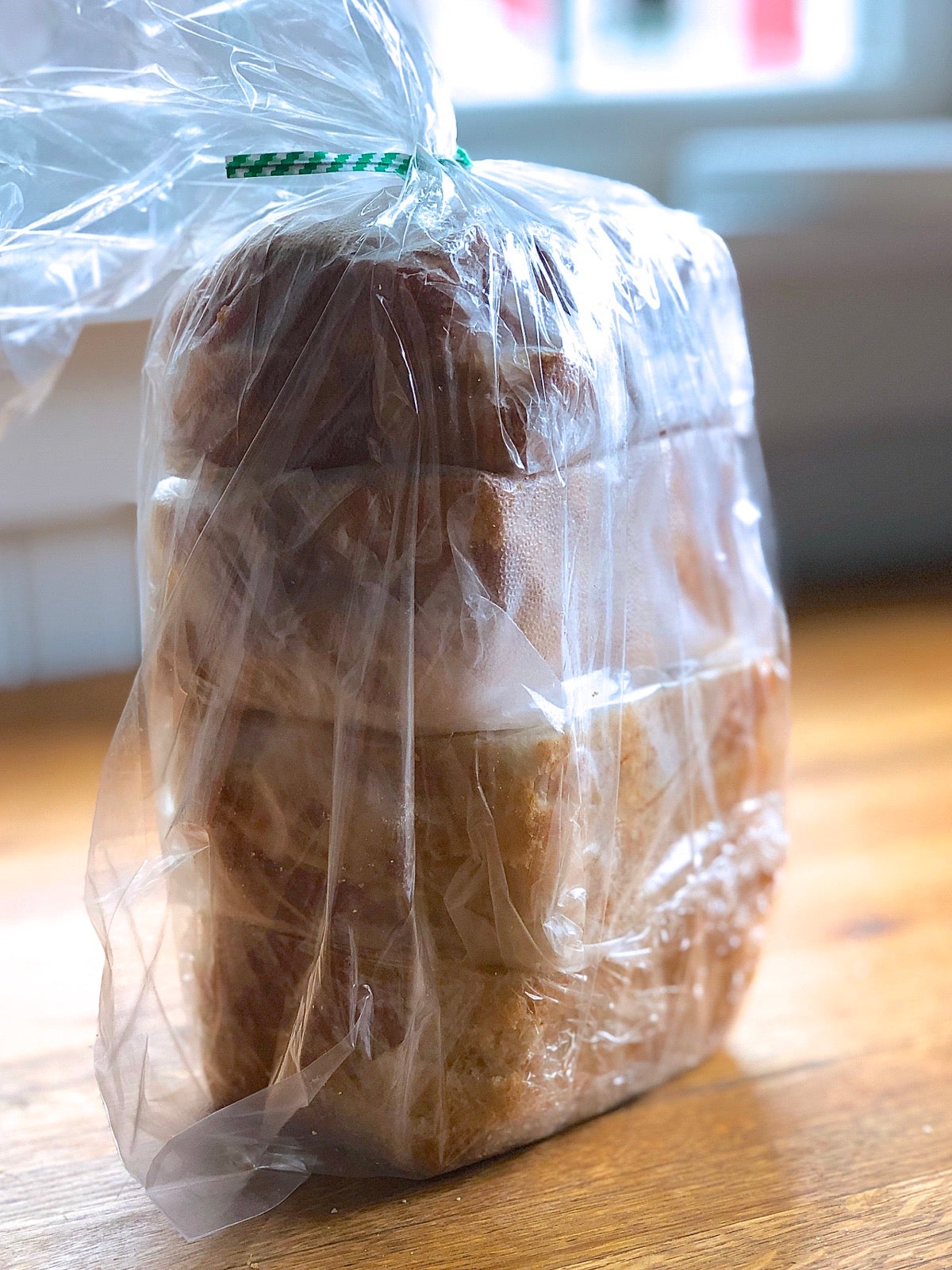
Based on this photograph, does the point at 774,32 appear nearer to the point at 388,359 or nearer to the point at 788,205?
the point at 788,205

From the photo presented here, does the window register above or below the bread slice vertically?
above

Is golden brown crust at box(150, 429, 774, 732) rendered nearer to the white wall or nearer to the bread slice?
the bread slice

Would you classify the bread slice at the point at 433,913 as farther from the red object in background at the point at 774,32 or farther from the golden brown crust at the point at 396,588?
the red object in background at the point at 774,32

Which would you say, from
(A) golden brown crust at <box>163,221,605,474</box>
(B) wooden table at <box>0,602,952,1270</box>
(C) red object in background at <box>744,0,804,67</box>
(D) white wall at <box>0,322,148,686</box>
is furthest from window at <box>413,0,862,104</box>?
(A) golden brown crust at <box>163,221,605,474</box>

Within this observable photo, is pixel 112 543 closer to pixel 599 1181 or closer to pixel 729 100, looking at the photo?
pixel 599 1181

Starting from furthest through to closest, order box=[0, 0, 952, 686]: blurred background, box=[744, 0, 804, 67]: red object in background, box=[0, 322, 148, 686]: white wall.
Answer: box=[744, 0, 804, 67]: red object in background < box=[0, 0, 952, 686]: blurred background < box=[0, 322, 148, 686]: white wall

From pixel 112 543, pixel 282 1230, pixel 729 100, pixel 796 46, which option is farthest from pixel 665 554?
pixel 796 46

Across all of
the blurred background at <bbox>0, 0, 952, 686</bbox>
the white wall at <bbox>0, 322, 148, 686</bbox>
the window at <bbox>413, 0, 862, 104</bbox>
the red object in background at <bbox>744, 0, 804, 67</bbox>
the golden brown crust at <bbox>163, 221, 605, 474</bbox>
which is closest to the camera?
the golden brown crust at <bbox>163, 221, 605, 474</bbox>

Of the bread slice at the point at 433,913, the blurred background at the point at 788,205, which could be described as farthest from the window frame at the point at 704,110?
→ the bread slice at the point at 433,913
